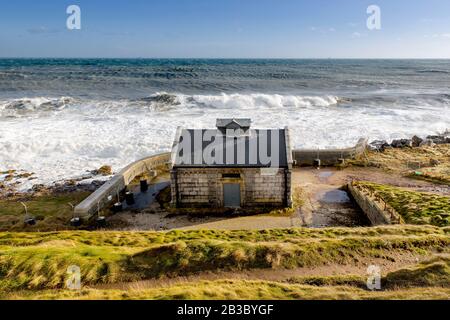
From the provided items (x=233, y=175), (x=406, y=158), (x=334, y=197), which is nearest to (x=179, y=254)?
(x=233, y=175)

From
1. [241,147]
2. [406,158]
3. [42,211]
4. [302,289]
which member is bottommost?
[42,211]

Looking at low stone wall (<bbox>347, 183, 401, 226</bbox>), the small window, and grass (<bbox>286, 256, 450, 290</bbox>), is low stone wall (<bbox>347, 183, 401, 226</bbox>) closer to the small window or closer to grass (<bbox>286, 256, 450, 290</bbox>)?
grass (<bbox>286, 256, 450, 290</bbox>)

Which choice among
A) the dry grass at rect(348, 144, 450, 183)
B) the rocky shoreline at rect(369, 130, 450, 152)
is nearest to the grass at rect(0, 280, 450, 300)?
the dry grass at rect(348, 144, 450, 183)

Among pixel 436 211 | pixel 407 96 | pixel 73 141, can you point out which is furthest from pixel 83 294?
pixel 407 96

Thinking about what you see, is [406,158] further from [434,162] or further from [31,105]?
[31,105]

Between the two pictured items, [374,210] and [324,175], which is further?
[324,175]

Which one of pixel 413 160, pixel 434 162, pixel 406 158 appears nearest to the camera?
pixel 434 162
